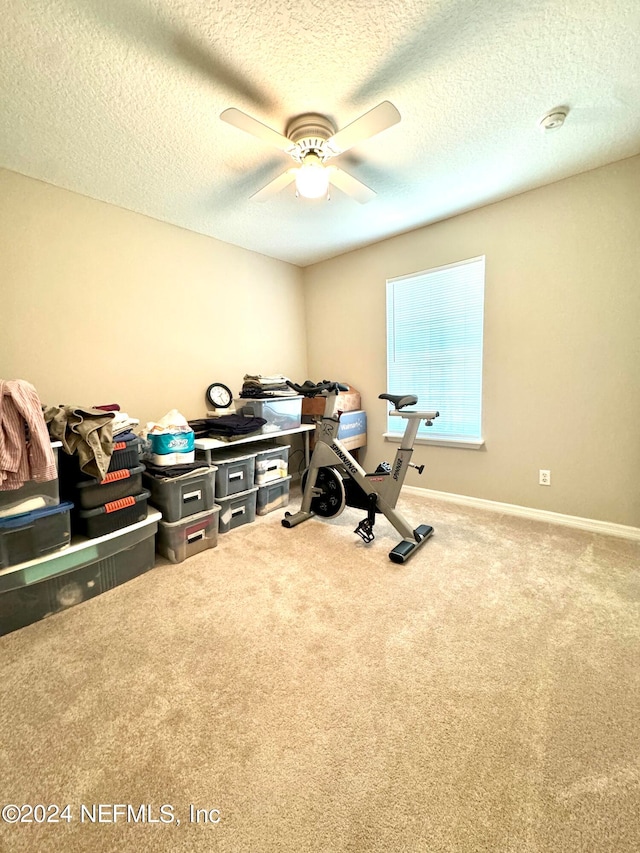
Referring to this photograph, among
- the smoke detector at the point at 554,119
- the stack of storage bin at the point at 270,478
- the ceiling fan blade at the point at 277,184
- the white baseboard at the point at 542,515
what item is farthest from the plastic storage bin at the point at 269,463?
the smoke detector at the point at 554,119

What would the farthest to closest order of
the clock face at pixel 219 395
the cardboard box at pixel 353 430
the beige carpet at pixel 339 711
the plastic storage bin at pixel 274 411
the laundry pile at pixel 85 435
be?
the cardboard box at pixel 353 430 → the clock face at pixel 219 395 → the plastic storage bin at pixel 274 411 → the laundry pile at pixel 85 435 → the beige carpet at pixel 339 711

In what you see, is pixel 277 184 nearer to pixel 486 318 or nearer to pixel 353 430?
pixel 486 318

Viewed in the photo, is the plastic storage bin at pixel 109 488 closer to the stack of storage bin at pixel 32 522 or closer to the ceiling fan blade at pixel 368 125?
the stack of storage bin at pixel 32 522

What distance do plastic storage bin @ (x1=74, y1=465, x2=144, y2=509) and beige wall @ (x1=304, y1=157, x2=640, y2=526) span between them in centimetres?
252

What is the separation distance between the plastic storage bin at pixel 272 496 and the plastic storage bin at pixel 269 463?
0.18 feet

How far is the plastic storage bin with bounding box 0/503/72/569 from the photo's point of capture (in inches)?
61.1

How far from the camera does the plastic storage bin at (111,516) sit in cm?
183

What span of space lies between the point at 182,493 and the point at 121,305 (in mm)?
1568

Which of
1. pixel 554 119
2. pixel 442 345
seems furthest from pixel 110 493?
pixel 554 119

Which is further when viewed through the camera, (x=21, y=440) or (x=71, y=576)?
(x=71, y=576)

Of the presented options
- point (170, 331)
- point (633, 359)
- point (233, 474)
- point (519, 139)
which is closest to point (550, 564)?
point (633, 359)

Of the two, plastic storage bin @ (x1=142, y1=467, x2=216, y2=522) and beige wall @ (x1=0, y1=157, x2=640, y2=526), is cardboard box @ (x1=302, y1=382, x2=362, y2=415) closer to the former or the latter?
beige wall @ (x1=0, y1=157, x2=640, y2=526)

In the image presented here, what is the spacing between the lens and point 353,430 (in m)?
3.55

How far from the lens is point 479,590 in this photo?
1.85m
